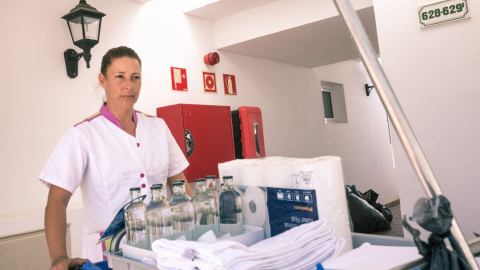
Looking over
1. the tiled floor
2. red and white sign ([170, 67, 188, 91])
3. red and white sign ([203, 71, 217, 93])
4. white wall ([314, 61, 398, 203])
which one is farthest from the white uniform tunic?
white wall ([314, 61, 398, 203])

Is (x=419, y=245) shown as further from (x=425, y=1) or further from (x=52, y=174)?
(x=425, y=1)

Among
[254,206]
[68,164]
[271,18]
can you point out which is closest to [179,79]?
[271,18]

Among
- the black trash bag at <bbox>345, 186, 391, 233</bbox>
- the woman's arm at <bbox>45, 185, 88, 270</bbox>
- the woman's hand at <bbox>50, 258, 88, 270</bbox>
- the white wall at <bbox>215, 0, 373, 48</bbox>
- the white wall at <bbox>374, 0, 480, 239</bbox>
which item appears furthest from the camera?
the black trash bag at <bbox>345, 186, 391, 233</bbox>

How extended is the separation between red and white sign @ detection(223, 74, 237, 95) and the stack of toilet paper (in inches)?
134

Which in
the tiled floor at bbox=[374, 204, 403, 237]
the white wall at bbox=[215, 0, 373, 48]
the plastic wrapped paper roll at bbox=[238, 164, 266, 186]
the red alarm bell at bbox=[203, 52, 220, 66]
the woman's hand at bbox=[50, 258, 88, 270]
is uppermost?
the white wall at bbox=[215, 0, 373, 48]

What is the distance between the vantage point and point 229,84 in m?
4.65

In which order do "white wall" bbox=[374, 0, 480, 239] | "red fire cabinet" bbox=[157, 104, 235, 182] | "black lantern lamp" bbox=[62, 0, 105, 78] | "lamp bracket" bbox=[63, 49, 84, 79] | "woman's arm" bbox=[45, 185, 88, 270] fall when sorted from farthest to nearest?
"red fire cabinet" bbox=[157, 104, 235, 182], "lamp bracket" bbox=[63, 49, 84, 79], "black lantern lamp" bbox=[62, 0, 105, 78], "white wall" bbox=[374, 0, 480, 239], "woman's arm" bbox=[45, 185, 88, 270]

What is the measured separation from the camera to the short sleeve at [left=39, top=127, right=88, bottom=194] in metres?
1.67

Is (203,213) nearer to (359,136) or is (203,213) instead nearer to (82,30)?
(82,30)

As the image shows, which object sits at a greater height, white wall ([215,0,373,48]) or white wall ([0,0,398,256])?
white wall ([215,0,373,48])

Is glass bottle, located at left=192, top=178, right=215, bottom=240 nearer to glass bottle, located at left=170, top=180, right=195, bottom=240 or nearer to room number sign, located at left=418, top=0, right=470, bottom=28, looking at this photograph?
glass bottle, located at left=170, top=180, right=195, bottom=240

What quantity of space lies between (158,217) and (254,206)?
29 cm

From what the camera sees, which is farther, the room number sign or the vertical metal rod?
the room number sign

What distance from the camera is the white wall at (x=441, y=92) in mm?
2709
